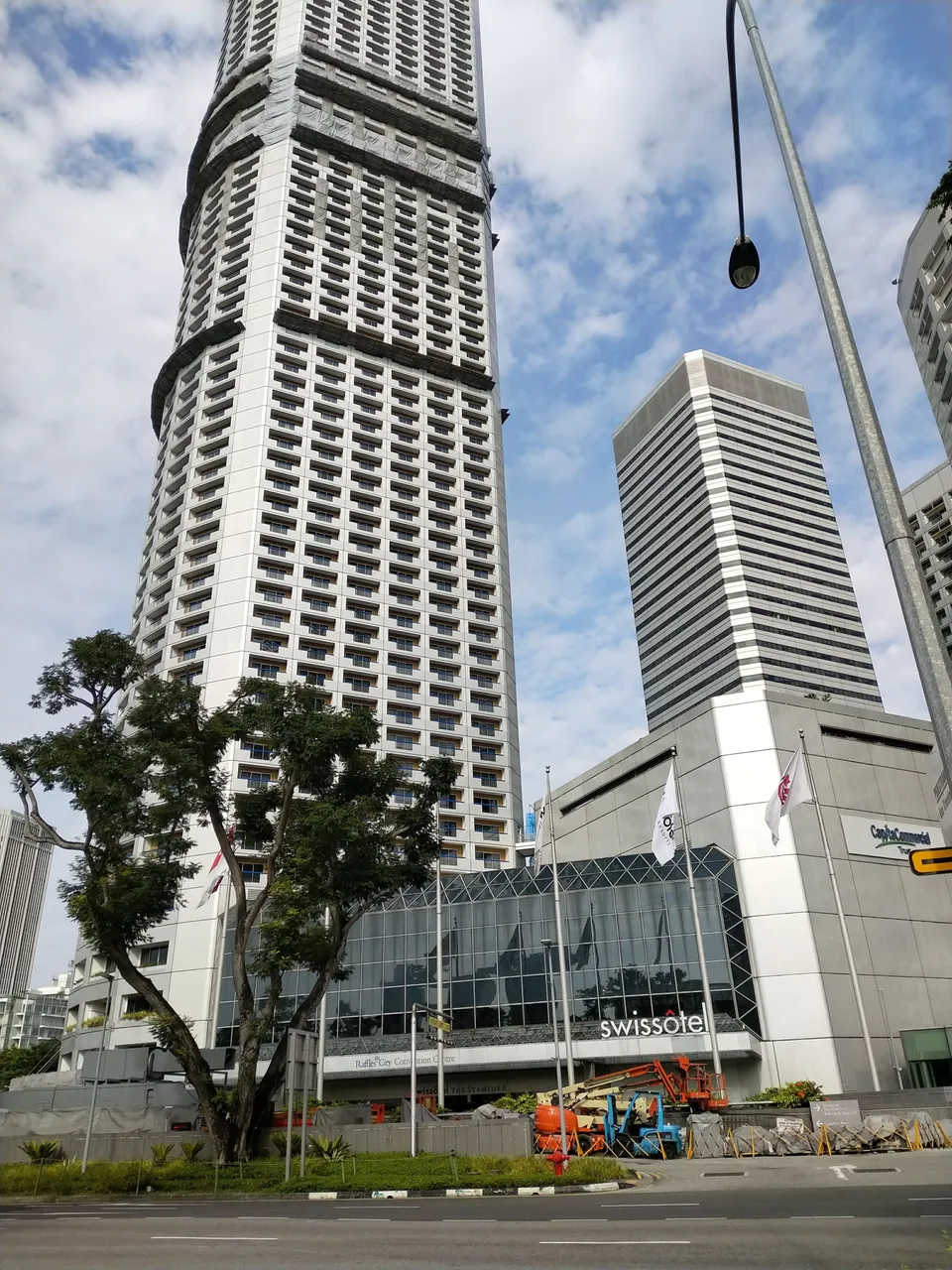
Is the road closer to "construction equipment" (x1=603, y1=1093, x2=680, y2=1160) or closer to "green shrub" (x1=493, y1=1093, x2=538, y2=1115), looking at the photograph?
"construction equipment" (x1=603, y1=1093, x2=680, y2=1160)

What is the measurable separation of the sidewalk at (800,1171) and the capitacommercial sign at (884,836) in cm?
2456

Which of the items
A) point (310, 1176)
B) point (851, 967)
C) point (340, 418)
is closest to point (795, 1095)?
point (851, 967)

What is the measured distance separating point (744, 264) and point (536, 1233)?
13.7 metres

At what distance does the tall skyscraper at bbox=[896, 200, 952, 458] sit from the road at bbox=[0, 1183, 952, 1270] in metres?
78.1

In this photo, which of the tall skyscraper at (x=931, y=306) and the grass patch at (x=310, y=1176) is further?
the tall skyscraper at (x=931, y=306)

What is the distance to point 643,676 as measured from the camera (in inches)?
6048

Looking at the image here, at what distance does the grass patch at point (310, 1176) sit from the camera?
21.9m

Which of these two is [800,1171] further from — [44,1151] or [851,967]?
[851,967]

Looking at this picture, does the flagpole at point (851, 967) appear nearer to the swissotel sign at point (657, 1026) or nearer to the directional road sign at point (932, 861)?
the swissotel sign at point (657, 1026)

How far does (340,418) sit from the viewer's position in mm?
90562

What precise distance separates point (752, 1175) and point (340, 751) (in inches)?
690

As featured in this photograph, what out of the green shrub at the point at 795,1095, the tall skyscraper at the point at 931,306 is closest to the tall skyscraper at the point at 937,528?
the tall skyscraper at the point at 931,306

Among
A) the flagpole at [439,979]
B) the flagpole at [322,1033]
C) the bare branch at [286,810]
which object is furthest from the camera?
the flagpole at [322,1033]

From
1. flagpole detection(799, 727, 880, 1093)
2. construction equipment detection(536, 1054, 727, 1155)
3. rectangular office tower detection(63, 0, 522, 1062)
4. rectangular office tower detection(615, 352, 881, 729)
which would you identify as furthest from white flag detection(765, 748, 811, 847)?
rectangular office tower detection(615, 352, 881, 729)
